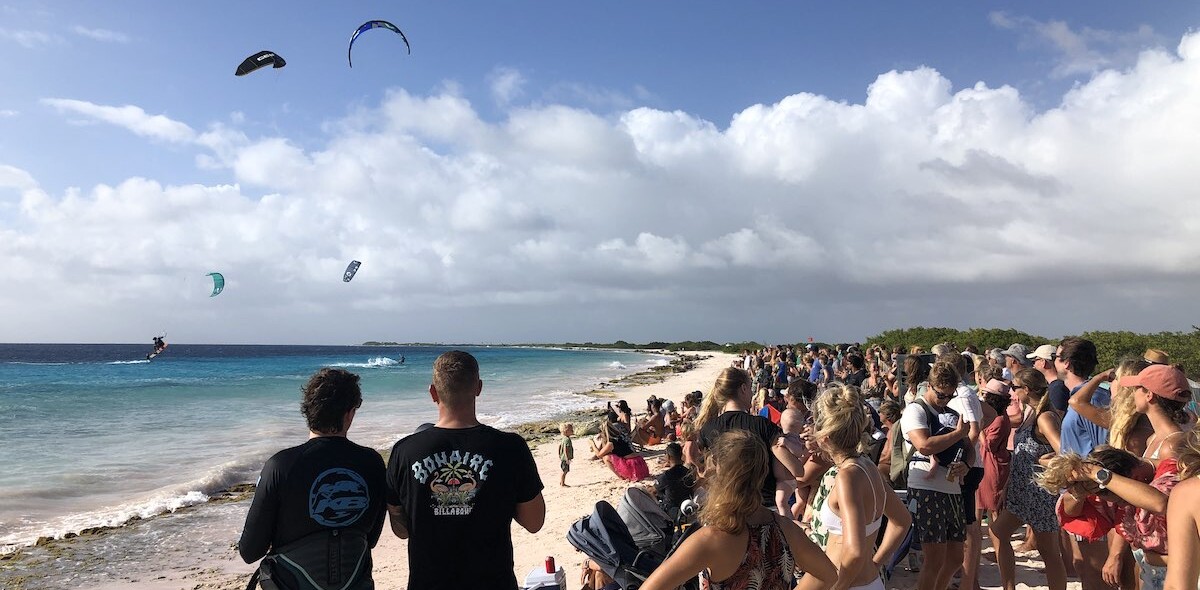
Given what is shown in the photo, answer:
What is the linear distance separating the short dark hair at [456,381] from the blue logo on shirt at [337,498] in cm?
50

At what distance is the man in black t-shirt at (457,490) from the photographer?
9.11 ft

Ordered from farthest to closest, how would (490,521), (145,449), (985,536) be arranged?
(145,449) < (985,536) < (490,521)

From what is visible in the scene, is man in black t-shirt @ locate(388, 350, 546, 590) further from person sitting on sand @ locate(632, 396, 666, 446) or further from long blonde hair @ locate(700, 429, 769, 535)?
person sitting on sand @ locate(632, 396, 666, 446)

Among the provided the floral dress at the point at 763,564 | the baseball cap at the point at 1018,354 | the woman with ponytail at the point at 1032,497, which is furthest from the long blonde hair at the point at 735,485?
the baseball cap at the point at 1018,354

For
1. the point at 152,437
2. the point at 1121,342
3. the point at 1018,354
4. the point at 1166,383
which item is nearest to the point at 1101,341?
the point at 1121,342

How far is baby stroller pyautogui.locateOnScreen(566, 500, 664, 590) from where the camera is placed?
3.76 meters

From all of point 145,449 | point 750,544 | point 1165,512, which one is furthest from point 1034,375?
point 145,449

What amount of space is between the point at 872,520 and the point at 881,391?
9408 millimetres

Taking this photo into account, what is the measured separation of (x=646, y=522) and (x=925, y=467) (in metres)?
1.91

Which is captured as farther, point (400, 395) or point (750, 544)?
point (400, 395)

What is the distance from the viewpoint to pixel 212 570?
25.2 ft

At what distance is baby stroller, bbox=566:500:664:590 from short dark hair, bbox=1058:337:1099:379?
3.31m

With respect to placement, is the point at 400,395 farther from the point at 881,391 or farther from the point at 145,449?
the point at 881,391

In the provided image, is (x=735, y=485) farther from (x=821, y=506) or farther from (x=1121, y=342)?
(x=1121, y=342)
